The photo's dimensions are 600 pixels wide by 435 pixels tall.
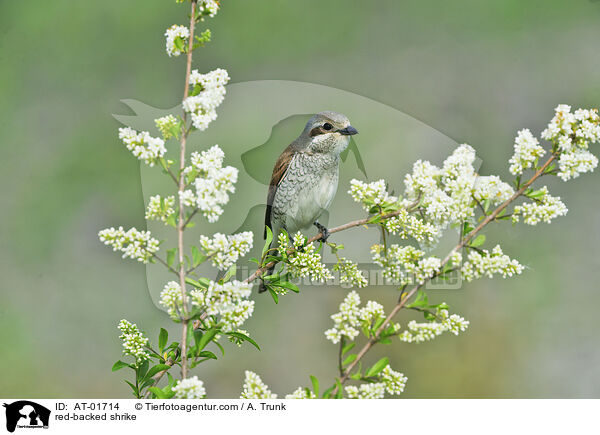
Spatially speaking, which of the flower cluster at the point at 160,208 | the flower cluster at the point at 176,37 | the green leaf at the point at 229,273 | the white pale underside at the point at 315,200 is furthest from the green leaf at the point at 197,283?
the white pale underside at the point at 315,200

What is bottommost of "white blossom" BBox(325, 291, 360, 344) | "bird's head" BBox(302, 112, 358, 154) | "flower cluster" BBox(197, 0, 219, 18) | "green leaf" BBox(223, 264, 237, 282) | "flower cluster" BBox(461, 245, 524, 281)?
"white blossom" BBox(325, 291, 360, 344)

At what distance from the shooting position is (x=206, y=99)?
31.1 inches

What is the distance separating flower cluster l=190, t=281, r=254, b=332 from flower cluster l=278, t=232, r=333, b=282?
17cm

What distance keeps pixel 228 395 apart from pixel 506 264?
3.84 feet

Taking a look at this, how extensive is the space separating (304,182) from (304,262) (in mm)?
833

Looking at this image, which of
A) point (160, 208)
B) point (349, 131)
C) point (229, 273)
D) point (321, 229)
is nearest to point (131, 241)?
point (160, 208)

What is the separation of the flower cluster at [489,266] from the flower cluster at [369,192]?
0.19 meters

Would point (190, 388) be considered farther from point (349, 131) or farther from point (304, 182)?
point (304, 182)

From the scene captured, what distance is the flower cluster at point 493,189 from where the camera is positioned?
0.88 metres

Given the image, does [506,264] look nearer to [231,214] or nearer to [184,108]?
[184,108]

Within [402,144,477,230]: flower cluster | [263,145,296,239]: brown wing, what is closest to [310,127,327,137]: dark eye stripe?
[263,145,296,239]: brown wing

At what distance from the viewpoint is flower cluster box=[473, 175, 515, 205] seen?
34.8 inches
